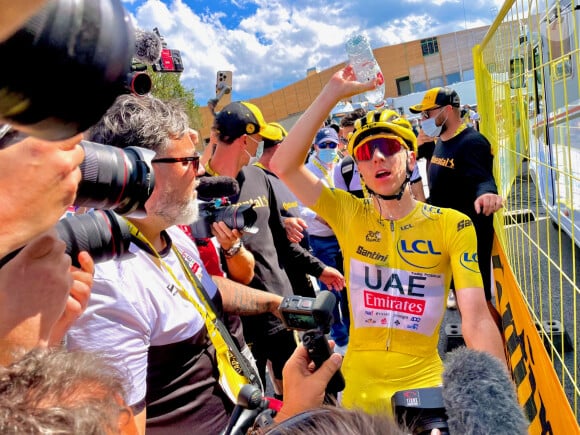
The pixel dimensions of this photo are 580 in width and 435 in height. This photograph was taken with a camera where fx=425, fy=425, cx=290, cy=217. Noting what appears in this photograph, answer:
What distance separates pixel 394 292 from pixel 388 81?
164 feet

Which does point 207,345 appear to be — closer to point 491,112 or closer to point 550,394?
point 550,394

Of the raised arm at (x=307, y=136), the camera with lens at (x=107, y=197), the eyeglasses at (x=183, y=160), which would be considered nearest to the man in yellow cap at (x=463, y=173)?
the raised arm at (x=307, y=136)

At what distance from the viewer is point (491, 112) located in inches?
134

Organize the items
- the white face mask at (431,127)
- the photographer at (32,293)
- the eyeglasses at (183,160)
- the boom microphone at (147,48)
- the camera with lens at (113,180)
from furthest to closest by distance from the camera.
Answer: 1. the white face mask at (431,127)
2. the boom microphone at (147,48)
3. the eyeglasses at (183,160)
4. the camera with lens at (113,180)
5. the photographer at (32,293)

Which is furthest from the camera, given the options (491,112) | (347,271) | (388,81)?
(388,81)

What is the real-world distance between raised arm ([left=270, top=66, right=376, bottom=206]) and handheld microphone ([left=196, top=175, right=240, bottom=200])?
275 mm

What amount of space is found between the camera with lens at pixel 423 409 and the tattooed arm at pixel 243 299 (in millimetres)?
901

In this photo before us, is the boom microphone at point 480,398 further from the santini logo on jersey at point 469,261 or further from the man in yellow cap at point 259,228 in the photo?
the man in yellow cap at point 259,228

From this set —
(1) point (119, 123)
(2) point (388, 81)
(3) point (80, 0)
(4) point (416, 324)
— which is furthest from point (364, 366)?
(2) point (388, 81)

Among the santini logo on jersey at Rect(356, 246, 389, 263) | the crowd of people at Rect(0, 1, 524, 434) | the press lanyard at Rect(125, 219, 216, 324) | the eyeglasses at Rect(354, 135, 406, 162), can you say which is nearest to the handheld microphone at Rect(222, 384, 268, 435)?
the crowd of people at Rect(0, 1, 524, 434)

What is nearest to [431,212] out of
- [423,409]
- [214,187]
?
[423,409]

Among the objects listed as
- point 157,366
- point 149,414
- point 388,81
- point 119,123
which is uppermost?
point 388,81

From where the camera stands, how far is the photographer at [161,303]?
4.41ft

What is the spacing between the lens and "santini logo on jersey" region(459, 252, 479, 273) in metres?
1.83
